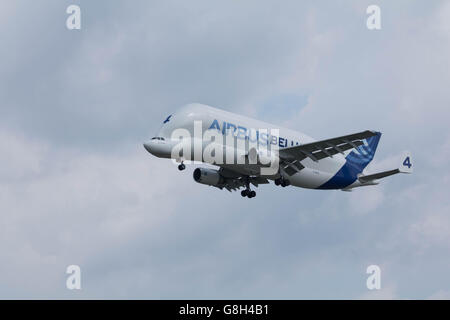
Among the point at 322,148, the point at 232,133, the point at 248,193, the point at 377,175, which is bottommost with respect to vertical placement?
the point at 248,193

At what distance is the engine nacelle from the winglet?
49.7 feet

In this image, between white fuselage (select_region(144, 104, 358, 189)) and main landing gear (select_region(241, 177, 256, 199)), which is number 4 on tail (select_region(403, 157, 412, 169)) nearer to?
white fuselage (select_region(144, 104, 358, 189))

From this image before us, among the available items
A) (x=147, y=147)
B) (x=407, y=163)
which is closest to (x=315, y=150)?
(x=407, y=163)

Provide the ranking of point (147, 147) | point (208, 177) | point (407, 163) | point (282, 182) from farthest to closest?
point (407, 163) < point (208, 177) < point (282, 182) < point (147, 147)

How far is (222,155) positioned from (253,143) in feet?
10.8

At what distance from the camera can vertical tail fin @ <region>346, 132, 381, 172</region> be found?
265 feet

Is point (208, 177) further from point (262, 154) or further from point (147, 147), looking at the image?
point (147, 147)

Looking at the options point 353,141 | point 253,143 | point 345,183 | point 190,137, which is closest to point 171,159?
point 190,137

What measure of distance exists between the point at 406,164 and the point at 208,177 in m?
16.7

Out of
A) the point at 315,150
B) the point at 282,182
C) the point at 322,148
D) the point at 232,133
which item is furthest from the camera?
the point at 282,182

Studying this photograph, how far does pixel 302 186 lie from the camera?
3059 inches

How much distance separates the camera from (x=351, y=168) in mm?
80375

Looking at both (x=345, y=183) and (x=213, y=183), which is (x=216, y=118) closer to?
(x=213, y=183)

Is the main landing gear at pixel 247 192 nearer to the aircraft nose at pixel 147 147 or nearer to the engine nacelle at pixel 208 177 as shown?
the engine nacelle at pixel 208 177
